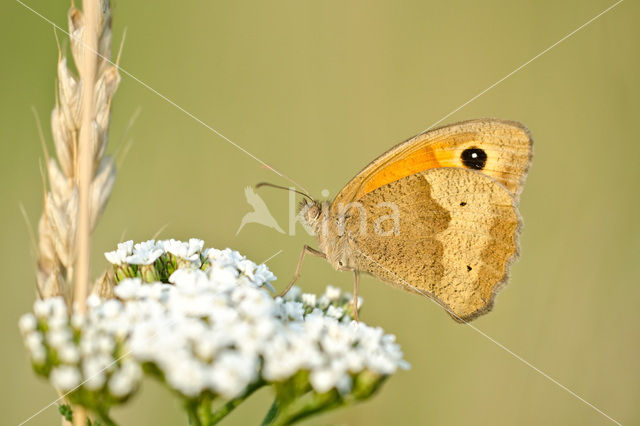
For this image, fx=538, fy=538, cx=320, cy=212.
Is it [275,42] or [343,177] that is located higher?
[275,42]

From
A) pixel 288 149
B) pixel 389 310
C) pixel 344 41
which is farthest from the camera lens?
pixel 344 41

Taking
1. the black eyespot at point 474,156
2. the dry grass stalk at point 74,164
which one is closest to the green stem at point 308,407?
the dry grass stalk at point 74,164

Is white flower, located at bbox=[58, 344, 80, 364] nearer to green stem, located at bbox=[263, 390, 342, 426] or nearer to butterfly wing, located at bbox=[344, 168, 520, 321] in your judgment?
green stem, located at bbox=[263, 390, 342, 426]

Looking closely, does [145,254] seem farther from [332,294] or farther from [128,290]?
[332,294]

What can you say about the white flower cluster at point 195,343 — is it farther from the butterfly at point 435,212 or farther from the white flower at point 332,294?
the butterfly at point 435,212

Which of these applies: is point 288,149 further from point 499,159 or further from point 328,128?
point 499,159

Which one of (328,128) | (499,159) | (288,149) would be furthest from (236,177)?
(499,159)

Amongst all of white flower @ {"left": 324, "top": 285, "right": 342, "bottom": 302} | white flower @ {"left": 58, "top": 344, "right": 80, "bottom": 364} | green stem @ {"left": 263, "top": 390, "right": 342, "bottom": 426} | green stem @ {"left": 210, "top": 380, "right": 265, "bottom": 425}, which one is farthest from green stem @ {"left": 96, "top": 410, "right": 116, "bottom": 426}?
white flower @ {"left": 324, "top": 285, "right": 342, "bottom": 302}
